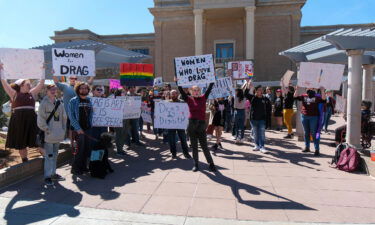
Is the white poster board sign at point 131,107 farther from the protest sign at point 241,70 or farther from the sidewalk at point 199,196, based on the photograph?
the protest sign at point 241,70

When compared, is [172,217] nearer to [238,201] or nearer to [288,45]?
[238,201]

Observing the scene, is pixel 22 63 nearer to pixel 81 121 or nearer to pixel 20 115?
pixel 20 115

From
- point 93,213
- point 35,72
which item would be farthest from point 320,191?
point 35,72

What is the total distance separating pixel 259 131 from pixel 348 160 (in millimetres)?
2495

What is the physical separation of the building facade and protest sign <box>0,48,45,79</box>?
1100 inches

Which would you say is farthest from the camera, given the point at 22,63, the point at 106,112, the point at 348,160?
the point at 106,112

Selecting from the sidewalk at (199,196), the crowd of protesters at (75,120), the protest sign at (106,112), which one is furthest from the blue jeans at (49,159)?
the protest sign at (106,112)

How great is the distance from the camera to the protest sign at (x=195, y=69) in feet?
22.8

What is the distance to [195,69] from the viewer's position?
6.99 metres

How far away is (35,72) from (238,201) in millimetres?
4720

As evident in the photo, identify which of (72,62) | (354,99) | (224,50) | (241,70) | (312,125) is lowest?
(312,125)

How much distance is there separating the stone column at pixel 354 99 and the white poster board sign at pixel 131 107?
5.58 metres

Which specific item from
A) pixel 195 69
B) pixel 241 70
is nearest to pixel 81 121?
pixel 195 69

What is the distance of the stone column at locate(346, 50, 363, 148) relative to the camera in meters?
7.16
